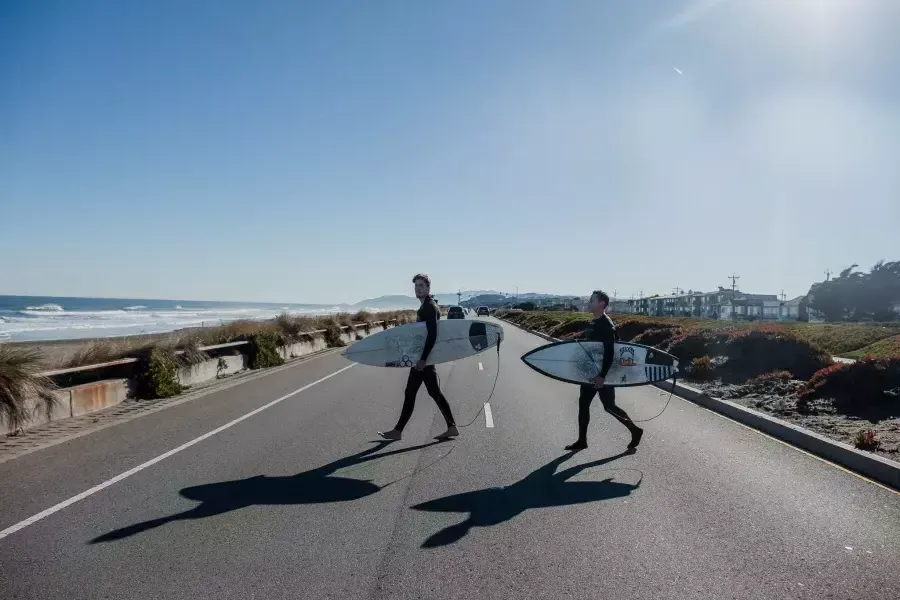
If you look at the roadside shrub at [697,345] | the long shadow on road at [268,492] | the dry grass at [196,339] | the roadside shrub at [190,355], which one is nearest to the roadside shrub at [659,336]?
the roadside shrub at [697,345]

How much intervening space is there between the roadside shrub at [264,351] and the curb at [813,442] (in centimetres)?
1305

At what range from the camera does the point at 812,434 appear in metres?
8.65

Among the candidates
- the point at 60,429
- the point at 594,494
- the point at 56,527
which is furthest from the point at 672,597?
the point at 60,429

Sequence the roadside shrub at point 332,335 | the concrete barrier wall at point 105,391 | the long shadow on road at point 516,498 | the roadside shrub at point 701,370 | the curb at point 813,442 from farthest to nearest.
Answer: the roadside shrub at point 332,335 → the roadside shrub at point 701,370 → the concrete barrier wall at point 105,391 → the curb at point 813,442 → the long shadow on road at point 516,498

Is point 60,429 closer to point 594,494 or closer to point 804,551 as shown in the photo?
point 594,494

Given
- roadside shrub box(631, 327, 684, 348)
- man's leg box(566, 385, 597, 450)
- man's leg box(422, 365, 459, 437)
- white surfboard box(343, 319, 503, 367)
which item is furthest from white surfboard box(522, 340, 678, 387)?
roadside shrub box(631, 327, 684, 348)

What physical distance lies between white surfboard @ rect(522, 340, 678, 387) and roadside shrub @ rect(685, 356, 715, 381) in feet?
23.0

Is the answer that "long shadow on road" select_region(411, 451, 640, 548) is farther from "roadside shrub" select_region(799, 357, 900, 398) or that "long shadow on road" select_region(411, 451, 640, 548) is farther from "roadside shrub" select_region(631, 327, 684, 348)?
"roadside shrub" select_region(631, 327, 684, 348)

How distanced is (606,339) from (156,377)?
9694mm

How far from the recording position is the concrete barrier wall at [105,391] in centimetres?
997

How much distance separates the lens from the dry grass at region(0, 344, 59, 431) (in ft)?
30.2

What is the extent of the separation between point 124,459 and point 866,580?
744 cm

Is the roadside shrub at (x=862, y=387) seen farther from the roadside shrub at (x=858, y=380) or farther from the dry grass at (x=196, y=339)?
the dry grass at (x=196, y=339)

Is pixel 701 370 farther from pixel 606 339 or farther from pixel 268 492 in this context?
pixel 268 492
